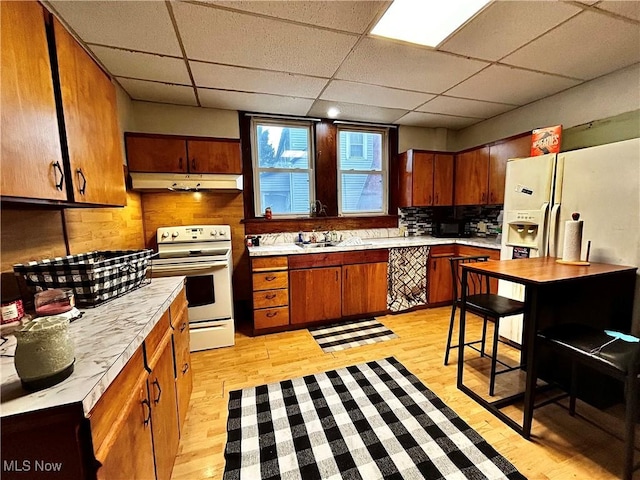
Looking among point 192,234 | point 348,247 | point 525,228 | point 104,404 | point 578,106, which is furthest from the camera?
point 348,247

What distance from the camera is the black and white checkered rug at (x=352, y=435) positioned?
1331 millimetres

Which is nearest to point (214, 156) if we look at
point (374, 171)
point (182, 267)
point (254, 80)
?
point (254, 80)

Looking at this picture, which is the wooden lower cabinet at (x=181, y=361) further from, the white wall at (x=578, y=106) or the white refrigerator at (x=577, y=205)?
the white wall at (x=578, y=106)

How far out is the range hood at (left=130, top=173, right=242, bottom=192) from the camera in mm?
2542

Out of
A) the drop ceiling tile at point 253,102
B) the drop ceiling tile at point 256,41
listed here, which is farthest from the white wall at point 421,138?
the drop ceiling tile at point 256,41

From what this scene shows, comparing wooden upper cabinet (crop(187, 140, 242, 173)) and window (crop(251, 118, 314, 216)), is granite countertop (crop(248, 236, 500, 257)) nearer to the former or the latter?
window (crop(251, 118, 314, 216))

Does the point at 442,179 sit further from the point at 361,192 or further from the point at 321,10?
the point at 321,10

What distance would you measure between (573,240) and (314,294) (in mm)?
2205

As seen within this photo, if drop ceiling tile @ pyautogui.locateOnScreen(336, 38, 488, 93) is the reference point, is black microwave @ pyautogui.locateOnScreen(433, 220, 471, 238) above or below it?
below

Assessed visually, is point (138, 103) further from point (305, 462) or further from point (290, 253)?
point (305, 462)

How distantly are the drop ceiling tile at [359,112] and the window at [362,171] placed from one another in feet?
0.69

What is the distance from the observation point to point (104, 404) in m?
0.71

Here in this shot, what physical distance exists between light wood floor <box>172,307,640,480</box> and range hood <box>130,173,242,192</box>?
61.5 inches

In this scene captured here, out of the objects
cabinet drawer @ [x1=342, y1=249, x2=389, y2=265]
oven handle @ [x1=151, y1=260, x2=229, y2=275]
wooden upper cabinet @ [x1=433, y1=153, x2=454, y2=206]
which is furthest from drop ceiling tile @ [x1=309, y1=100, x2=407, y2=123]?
oven handle @ [x1=151, y1=260, x2=229, y2=275]
